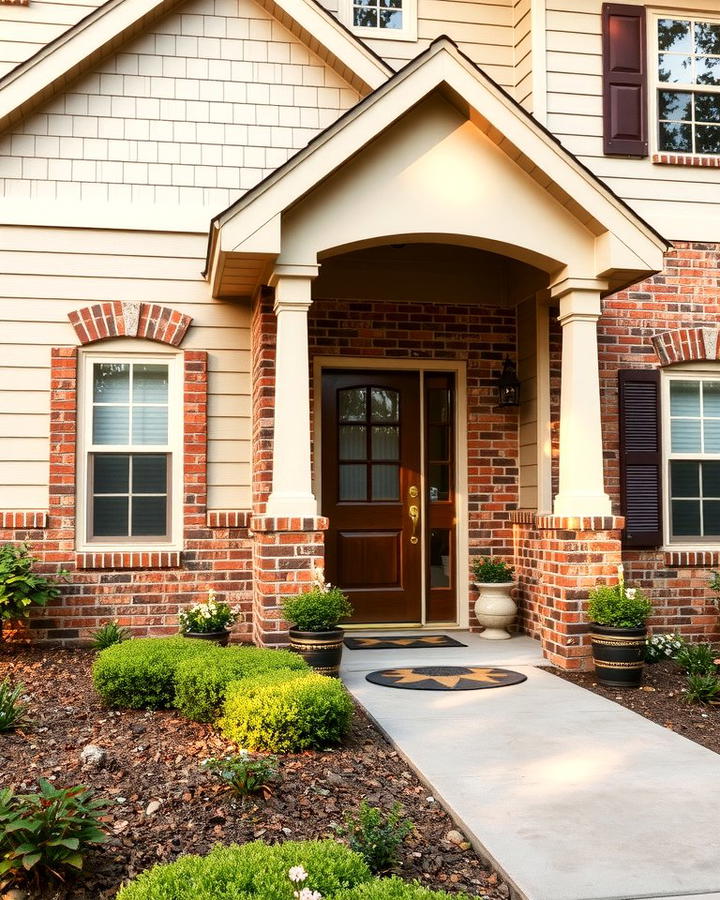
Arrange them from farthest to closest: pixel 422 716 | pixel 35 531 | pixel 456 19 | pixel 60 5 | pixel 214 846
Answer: pixel 456 19
pixel 60 5
pixel 35 531
pixel 422 716
pixel 214 846

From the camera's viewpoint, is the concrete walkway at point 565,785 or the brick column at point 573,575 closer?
the concrete walkway at point 565,785

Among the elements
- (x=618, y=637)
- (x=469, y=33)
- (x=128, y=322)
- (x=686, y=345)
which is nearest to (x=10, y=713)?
(x=128, y=322)

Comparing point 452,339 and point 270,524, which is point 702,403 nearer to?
point 452,339

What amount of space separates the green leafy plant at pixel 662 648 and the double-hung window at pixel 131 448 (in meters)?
3.82

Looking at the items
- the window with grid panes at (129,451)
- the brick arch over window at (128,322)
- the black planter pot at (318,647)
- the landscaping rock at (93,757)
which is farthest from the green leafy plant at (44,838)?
the brick arch over window at (128,322)

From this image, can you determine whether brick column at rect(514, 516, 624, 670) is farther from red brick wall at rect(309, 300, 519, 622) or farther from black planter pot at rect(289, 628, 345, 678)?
black planter pot at rect(289, 628, 345, 678)

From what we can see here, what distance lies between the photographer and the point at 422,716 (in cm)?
504

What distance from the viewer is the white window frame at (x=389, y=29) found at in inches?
317

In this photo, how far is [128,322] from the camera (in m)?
7.19

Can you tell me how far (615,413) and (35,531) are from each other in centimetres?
487

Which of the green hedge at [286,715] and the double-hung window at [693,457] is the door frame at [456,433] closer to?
the double-hung window at [693,457]

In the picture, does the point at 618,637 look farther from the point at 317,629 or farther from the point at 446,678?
the point at 317,629

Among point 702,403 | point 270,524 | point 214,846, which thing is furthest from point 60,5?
point 214,846

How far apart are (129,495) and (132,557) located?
52 centimetres
